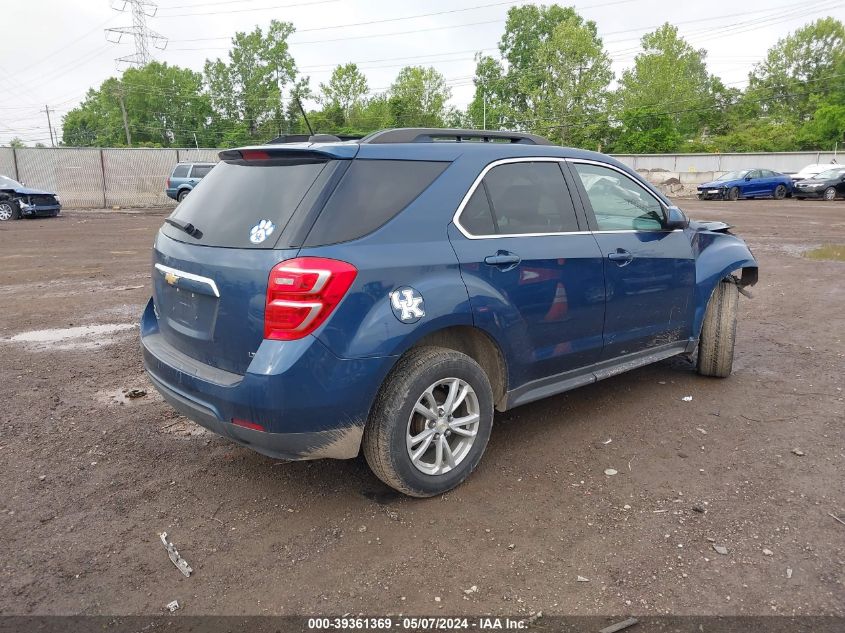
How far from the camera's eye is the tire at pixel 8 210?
20.0m

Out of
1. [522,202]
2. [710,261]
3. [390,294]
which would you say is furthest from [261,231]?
[710,261]

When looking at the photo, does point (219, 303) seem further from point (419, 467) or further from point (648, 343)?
point (648, 343)

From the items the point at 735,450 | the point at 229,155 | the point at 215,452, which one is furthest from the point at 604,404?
the point at 229,155

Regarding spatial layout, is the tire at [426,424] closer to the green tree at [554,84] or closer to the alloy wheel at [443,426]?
the alloy wheel at [443,426]

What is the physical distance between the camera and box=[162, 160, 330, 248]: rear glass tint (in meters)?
3.10

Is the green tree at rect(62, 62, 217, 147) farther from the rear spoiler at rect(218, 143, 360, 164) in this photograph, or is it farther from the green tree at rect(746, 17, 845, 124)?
the rear spoiler at rect(218, 143, 360, 164)

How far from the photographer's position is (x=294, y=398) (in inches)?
114

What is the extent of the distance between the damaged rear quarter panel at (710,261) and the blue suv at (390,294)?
32.3 inches

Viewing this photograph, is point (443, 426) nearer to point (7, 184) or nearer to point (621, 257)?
point (621, 257)

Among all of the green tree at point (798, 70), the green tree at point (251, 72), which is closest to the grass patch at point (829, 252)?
the green tree at point (798, 70)

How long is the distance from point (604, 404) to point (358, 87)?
2817 inches

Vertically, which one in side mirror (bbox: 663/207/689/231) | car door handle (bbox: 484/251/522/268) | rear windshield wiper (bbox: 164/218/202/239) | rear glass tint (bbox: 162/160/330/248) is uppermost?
rear glass tint (bbox: 162/160/330/248)

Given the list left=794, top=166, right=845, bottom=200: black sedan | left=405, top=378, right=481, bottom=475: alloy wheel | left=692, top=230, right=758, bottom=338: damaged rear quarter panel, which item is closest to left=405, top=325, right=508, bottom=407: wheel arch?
left=405, top=378, right=481, bottom=475: alloy wheel

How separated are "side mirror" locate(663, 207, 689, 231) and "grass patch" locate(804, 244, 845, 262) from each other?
8.88 meters
